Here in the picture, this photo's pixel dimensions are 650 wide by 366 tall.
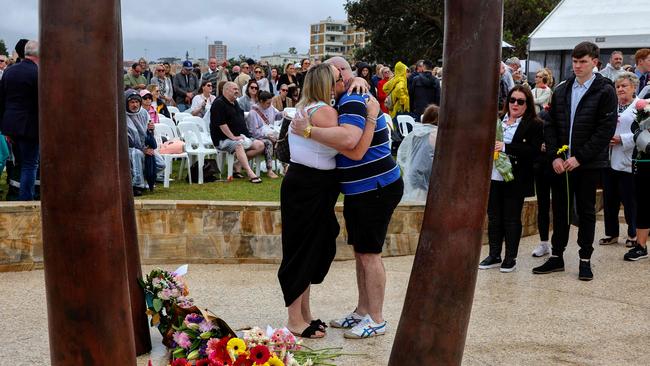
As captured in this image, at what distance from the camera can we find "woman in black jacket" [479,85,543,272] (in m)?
8.28

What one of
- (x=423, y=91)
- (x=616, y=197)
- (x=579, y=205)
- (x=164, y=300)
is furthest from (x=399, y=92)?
(x=164, y=300)

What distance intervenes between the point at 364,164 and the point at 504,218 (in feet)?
9.59

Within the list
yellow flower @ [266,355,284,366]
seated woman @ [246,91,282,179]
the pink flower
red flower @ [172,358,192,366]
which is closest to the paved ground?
the pink flower

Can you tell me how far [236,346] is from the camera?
495cm

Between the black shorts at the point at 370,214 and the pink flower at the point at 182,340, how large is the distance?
1.47 meters

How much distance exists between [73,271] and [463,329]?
1.94 meters

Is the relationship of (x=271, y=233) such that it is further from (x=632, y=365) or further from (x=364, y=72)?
(x=364, y=72)

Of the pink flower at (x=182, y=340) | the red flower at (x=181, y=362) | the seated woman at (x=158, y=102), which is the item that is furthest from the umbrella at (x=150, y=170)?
the red flower at (x=181, y=362)

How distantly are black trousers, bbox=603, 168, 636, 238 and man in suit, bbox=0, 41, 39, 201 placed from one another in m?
6.65

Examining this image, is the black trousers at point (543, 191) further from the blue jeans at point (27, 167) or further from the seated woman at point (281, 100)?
the seated woman at point (281, 100)

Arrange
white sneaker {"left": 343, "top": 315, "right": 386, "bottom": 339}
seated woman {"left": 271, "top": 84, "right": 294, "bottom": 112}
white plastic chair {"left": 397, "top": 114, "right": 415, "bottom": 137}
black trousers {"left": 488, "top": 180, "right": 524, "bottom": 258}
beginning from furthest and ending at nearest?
seated woman {"left": 271, "top": 84, "right": 294, "bottom": 112}, white plastic chair {"left": 397, "top": 114, "right": 415, "bottom": 137}, black trousers {"left": 488, "top": 180, "right": 524, "bottom": 258}, white sneaker {"left": 343, "top": 315, "right": 386, "bottom": 339}

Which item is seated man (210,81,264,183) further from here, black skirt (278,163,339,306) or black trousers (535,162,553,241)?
black skirt (278,163,339,306)

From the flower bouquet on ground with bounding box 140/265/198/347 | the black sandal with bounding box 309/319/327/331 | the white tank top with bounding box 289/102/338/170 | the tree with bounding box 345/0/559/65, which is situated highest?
the tree with bounding box 345/0/559/65

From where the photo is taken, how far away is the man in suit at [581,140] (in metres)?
7.75
